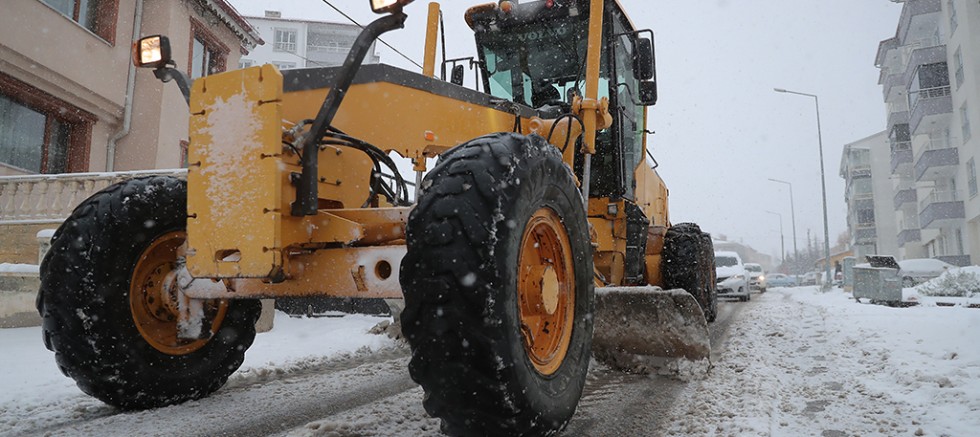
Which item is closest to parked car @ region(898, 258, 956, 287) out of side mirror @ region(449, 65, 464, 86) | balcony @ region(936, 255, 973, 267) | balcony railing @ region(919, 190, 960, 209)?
balcony @ region(936, 255, 973, 267)

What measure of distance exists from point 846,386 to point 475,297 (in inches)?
121

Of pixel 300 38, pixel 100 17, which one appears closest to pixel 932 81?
pixel 100 17

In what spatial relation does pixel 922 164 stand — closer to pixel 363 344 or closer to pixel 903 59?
pixel 903 59

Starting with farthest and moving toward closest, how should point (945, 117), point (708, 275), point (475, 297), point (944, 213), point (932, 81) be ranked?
point (932, 81)
point (945, 117)
point (944, 213)
point (708, 275)
point (475, 297)

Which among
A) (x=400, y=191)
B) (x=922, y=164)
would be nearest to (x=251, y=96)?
(x=400, y=191)

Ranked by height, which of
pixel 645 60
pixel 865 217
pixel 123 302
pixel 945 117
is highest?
pixel 945 117

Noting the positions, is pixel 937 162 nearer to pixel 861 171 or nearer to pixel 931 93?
pixel 931 93

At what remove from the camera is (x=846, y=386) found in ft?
13.0

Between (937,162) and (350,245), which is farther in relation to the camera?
(937,162)

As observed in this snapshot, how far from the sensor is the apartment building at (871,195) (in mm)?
52938

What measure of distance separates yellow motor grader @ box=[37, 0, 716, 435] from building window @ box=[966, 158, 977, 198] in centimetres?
3188

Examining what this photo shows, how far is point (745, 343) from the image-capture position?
5996 mm

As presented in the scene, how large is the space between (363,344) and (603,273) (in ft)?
7.98

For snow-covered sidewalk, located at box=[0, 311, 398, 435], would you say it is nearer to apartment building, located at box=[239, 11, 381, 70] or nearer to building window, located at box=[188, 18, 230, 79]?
building window, located at box=[188, 18, 230, 79]
